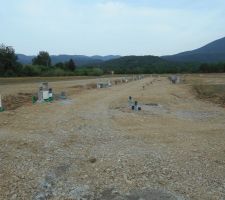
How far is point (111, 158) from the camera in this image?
8.50 m

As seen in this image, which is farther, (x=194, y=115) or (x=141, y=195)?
(x=194, y=115)

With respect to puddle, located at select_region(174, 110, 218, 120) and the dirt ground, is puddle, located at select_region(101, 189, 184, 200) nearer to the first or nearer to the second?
the dirt ground

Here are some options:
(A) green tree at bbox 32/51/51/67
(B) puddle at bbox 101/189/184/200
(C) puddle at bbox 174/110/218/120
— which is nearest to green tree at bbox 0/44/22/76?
(A) green tree at bbox 32/51/51/67

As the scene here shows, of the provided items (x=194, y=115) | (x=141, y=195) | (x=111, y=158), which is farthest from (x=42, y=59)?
(x=141, y=195)

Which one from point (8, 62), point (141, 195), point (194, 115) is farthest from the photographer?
point (8, 62)

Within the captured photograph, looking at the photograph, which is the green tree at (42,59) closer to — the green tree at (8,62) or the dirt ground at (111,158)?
the green tree at (8,62)

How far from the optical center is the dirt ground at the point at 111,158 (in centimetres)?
653

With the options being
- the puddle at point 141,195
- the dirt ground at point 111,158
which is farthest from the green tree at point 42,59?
the puddle at point 141,195

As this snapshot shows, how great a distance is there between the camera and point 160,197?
622 cm

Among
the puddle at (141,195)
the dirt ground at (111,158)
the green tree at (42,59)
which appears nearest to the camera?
the puddle at (141,195)

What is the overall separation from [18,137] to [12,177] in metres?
3.91

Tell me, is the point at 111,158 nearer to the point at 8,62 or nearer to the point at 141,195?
the point at 141,195

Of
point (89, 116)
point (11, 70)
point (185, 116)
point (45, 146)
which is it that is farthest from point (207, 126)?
point (11, 70)

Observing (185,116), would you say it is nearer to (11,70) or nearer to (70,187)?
(70,187)
